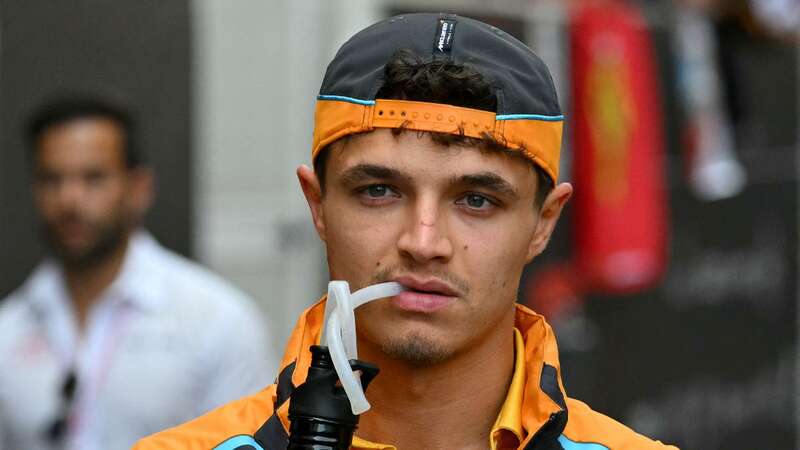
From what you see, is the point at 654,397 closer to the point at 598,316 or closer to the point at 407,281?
the point at 598,316

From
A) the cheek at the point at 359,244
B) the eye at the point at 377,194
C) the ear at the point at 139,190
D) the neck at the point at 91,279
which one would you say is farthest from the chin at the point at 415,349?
the ear at the point at 139,190

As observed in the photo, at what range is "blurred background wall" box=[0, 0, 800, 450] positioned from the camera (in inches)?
230

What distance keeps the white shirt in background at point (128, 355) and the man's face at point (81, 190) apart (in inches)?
4.4

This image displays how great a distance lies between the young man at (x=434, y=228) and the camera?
2676mm

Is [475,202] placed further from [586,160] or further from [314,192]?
[586,160]

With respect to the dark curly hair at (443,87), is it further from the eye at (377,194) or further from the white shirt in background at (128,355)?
the white shirt in background at (128,355)

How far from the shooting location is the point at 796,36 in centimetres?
896

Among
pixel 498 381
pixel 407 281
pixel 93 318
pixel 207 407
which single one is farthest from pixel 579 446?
pixel 93 318

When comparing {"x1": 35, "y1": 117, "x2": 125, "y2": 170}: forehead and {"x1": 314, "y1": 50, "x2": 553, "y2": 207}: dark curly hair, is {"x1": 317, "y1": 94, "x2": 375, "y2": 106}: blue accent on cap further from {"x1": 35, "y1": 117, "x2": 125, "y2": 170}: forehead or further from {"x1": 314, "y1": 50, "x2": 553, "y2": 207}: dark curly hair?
{"x1": 35, "y1": 117, "x2": 125, "y2": 170}: forehead

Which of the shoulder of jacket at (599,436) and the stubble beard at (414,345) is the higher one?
the stubble beard at (414,345)

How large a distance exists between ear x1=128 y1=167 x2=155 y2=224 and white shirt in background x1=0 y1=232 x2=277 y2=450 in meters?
0.17

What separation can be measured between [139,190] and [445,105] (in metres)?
3.21

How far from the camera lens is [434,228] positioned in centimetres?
265

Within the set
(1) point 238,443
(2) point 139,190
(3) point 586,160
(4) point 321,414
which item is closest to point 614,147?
(3) point 586,160
